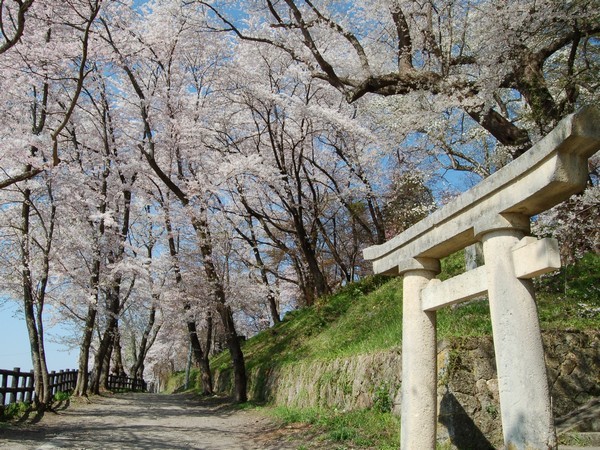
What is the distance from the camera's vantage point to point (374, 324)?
11664 millimetres

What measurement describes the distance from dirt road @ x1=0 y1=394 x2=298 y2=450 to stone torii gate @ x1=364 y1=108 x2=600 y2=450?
3.25 metres

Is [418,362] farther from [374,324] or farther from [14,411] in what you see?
[14,411]

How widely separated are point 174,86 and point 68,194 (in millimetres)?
5846

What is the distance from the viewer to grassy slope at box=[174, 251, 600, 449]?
7277mm

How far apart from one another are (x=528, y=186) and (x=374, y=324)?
822 centimetres

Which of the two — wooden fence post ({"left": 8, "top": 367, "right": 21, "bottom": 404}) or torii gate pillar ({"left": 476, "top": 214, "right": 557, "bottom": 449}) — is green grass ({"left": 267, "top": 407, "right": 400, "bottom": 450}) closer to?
torii gate pillar ({"left": 476, "top": 214, "right": 557, "bottom": 449})

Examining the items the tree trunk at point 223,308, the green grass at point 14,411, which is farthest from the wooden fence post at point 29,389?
the tree trunk at point 223,308

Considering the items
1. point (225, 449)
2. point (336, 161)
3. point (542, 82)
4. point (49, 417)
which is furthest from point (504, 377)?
point (336, 161)

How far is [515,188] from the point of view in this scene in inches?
158

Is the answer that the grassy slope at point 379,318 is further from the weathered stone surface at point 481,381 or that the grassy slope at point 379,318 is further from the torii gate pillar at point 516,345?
the torii gate pillar at point 516,345

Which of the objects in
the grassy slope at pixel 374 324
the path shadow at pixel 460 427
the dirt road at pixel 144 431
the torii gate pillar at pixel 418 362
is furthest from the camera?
the dirt road at pixel 144 431

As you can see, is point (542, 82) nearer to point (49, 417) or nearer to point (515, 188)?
point (515, 188)

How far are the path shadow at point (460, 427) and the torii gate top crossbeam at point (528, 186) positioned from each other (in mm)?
2278

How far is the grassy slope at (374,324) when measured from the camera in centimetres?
728
